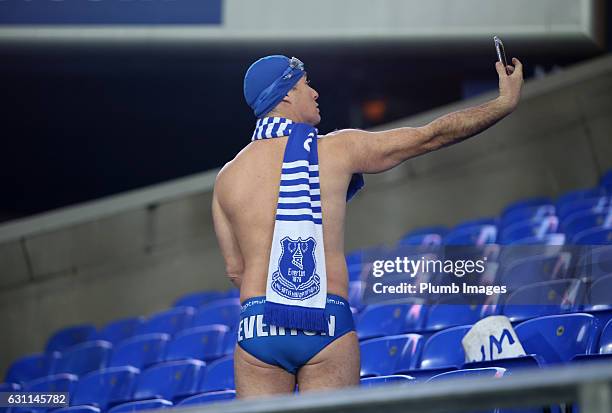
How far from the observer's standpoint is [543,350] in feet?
12.9

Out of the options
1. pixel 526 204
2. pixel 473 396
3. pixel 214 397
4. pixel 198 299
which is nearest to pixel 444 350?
pixel 214 397

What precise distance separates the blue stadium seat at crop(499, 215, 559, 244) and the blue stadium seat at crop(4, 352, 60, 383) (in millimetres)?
3187

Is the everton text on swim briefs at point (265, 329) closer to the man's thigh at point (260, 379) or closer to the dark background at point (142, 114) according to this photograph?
the man's thigh at point (260, 379)

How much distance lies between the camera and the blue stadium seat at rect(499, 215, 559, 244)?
22.6 feet

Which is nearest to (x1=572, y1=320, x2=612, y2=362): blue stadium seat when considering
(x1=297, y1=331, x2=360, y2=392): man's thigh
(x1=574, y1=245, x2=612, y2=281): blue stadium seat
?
(x1=574, y1=245, x2=612, y2=281): blue stadium seat

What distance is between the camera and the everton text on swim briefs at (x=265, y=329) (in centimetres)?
291

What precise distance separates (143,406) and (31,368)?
10.9ft

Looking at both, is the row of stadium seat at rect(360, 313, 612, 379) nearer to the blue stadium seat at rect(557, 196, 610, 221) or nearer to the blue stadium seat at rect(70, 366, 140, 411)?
the blue stadium seat at rect(70, 366, 140, 411)

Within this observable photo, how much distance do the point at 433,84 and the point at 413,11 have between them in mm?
2235

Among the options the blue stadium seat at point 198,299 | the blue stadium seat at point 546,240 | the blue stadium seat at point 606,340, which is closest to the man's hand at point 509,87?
the blue stadium seat at point 606,340

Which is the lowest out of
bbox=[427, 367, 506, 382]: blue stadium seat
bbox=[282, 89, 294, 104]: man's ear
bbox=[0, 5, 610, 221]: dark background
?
bbox=[427, 367, 506, 382]: blue stadium seat

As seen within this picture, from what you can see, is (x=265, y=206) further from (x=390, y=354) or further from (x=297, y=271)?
(x=390, y=354)

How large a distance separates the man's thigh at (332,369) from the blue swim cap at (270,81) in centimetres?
72

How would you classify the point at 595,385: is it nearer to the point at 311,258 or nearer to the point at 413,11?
the point at 311,258
